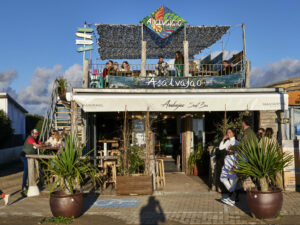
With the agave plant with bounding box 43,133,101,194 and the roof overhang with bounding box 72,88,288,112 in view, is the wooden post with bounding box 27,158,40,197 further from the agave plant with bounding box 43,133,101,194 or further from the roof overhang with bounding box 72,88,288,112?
the agave plant with bounding box 43,133,101,194

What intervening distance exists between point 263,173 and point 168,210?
82.7 inches

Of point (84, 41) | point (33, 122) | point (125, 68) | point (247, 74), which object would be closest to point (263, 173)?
point (247, 74)

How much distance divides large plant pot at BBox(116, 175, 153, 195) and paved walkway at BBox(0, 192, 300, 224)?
19 centimetres

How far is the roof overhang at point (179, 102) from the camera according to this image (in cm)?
926

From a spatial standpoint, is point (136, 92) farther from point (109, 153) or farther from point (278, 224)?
point (278, 224)

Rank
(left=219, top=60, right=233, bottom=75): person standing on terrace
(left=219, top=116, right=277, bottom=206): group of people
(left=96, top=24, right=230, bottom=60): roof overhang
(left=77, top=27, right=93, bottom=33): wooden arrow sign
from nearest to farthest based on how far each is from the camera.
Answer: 1. (left=219, top=116, right=277, bottom=206): group of people
2. (left=219, top=60, right=233, bottom=75): person standing on terrace
3. (left=77, top=27, right=93, bottom=33): wooden arrow sign
4. (left=96, top=24, right=230, bottom=60): roof overhang

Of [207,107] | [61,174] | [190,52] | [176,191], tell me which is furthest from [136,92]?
[190,52]

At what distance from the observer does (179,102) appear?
31.1ft

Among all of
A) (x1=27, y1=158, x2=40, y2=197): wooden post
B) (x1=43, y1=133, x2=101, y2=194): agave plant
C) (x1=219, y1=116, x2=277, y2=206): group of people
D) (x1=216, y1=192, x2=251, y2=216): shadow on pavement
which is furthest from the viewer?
(x1=27, y1=158, x2=40, y2=197): wooden post

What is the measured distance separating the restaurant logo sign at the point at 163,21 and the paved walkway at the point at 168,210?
581cm

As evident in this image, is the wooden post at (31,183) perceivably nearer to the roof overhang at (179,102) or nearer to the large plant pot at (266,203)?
the roof overhang at (179,102)

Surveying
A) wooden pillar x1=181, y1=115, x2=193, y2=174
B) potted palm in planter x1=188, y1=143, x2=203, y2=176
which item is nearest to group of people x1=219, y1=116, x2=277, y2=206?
potted palm in planter x1=188, y1=143, x2=203, y2=176

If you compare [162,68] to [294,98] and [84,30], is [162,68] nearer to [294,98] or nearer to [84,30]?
[84,30]

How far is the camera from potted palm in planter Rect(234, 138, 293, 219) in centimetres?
607
